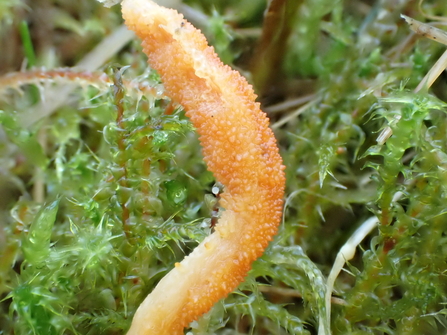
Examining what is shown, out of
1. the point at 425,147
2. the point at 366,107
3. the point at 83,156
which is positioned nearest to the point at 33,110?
the point at 83,156

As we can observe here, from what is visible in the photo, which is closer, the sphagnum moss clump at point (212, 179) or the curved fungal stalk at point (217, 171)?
the curved fungal stalk at point (217, 171)

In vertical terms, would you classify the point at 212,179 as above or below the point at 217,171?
below

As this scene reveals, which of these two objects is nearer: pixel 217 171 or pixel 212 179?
pixel 217 171

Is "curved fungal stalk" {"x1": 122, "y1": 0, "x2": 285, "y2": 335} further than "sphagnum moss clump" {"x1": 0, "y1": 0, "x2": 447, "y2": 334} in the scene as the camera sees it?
No

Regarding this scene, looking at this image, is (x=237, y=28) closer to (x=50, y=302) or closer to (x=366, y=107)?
(x=366, y=107)
